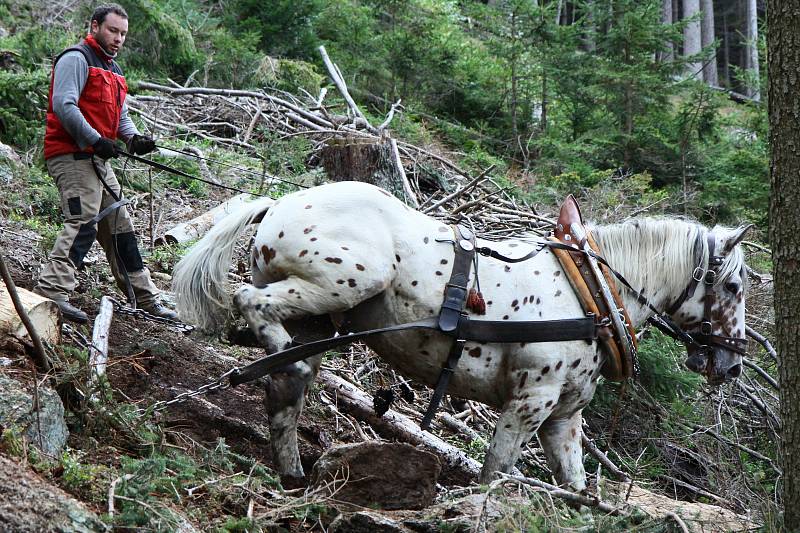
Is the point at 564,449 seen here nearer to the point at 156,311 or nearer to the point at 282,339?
the point at 282,339

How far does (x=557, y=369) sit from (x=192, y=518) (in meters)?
2.11

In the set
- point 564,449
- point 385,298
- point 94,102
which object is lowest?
point 564,449

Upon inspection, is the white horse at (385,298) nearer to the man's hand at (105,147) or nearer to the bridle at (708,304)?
the bridle at (708,304)

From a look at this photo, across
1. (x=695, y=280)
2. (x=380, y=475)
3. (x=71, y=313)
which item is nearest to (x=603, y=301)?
(x=695, y=280)

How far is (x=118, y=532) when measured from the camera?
3182mm

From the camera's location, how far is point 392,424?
19.2 ft

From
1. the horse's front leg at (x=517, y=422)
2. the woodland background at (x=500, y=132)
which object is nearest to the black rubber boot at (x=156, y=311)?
the woodland background at (x=500, y=132)

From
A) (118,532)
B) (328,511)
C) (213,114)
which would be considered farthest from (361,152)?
(118,532)

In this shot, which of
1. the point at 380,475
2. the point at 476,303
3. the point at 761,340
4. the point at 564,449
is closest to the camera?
the point at 380,475

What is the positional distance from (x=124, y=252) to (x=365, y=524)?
3312 mm

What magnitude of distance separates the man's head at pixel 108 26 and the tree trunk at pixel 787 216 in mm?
4032

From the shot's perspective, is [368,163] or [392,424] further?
[368,163]

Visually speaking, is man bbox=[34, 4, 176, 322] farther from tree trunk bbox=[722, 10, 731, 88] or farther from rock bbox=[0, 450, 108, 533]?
tree trunk bbox=[722, 10, 731, 88]

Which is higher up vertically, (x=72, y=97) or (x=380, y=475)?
(x=72, y=97)
